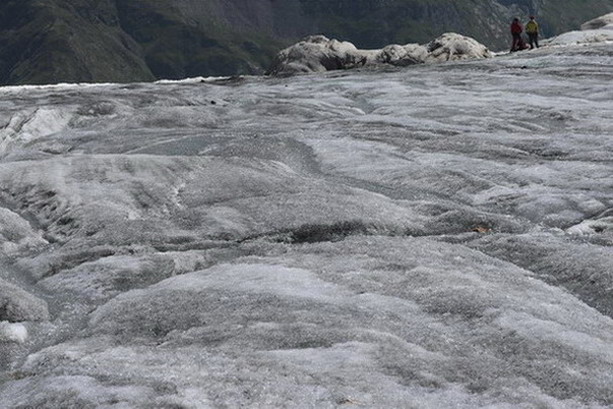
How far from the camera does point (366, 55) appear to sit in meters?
50.4

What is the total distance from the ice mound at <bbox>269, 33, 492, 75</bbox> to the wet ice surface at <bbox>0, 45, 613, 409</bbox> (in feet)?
80.5

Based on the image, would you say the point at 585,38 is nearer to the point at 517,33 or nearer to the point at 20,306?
the point at 517,33

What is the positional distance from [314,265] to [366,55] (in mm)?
40814

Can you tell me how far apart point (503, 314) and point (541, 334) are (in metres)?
0.61

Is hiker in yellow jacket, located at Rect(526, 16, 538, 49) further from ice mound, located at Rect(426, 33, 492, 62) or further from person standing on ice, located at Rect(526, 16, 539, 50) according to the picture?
ice mound, located at Rect(426, 33, 492, 62)

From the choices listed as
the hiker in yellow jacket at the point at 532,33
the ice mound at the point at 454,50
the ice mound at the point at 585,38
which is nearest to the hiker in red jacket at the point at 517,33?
the hiker in yellow jacket at the point at 532,33

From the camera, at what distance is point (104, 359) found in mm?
8203

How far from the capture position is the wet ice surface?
7.60 meters

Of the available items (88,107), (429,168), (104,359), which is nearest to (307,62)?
(88,107)

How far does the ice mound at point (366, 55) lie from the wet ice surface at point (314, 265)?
24.5 m

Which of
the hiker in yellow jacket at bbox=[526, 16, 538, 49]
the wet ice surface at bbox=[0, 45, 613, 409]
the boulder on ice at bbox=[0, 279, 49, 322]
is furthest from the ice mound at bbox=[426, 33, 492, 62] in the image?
the boulder on ice at bbox=[0, 279, 49, 322]

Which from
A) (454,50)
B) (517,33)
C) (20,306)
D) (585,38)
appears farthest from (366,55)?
(20,306)

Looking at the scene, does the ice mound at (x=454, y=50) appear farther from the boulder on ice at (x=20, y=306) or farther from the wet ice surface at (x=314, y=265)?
the boulder on ice at (x=20, y=306)

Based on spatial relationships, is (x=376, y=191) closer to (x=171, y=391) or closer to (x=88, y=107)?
(x=171, y=391)
